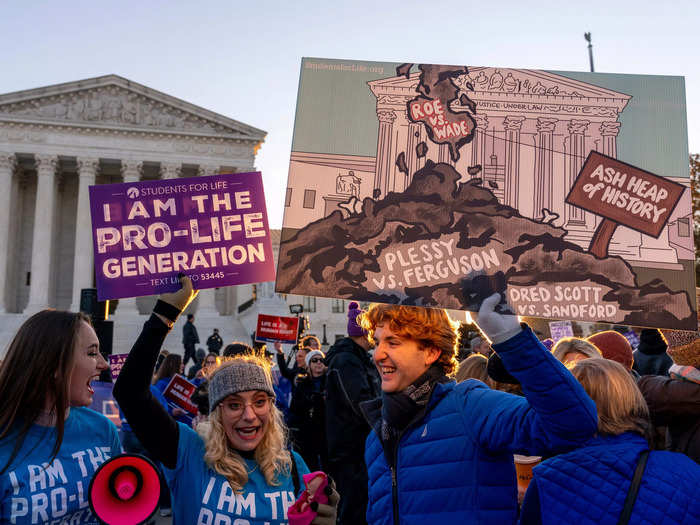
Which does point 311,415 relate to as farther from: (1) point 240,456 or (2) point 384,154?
(2) point 384,154

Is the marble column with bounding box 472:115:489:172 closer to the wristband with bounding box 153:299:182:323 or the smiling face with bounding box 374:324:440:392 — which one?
the smiling face with bounding box 374:324:440:392

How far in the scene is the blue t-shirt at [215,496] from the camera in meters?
2.74

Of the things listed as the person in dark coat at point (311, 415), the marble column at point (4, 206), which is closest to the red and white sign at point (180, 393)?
the person in dark coat at point (311, 415)

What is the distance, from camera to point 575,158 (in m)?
2.87

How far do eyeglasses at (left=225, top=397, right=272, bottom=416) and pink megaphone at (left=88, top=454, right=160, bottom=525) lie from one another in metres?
0.76

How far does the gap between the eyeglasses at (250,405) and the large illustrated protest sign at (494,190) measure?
0.56 metres

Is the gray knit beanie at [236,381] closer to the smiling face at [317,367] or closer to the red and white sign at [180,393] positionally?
the red and white sign at [180,393]

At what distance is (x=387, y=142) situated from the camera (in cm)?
298

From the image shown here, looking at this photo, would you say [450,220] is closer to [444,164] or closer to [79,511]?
[444,164]

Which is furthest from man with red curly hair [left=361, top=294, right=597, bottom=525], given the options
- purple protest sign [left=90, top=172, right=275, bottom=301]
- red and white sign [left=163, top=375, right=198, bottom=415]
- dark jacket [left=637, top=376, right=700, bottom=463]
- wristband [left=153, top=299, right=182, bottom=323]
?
red and white sign [left=163, top=375, right=198, bottom=415]

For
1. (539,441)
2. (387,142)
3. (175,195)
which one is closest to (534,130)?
(387,142)

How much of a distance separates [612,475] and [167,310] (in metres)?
1.89

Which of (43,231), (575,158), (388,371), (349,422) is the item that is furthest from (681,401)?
(43,231)

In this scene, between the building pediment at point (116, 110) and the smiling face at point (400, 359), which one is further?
the building pediment at point (116, 110)
